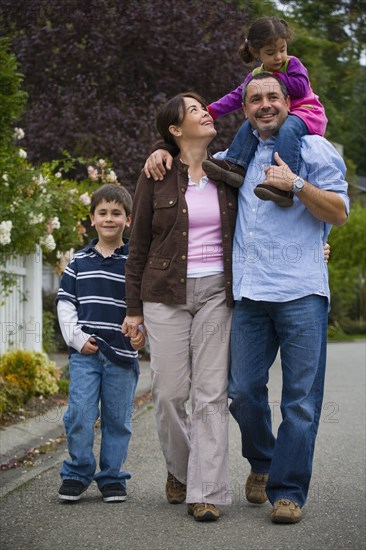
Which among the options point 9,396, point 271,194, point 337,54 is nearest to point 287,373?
point 271,194

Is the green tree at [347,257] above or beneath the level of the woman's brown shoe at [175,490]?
above

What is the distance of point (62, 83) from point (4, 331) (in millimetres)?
7611

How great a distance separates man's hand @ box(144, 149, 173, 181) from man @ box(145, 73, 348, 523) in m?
0.43

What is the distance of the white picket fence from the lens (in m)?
10.0

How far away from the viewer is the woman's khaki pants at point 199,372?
5.07m

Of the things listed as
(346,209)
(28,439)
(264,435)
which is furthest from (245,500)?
(28,439)

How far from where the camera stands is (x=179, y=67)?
16203mm

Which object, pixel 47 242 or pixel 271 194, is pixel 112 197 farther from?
pixel 47 242

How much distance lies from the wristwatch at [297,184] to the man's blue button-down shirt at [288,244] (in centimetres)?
18

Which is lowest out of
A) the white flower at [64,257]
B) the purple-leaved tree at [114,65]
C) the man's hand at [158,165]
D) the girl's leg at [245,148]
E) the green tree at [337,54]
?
the white flower at [64,257]

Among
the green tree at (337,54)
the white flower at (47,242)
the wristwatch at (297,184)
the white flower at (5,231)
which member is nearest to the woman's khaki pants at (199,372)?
the wristwatch at (297,184)

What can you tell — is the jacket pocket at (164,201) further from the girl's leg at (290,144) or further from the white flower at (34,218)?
the white flower at (34,218)

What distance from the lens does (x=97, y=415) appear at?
564 cm

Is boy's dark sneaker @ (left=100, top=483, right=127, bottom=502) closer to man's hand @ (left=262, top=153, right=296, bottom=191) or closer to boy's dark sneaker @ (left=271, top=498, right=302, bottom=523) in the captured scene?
boy's dark sneaker @ (left=271, top=498, right=302, bottom=523)
